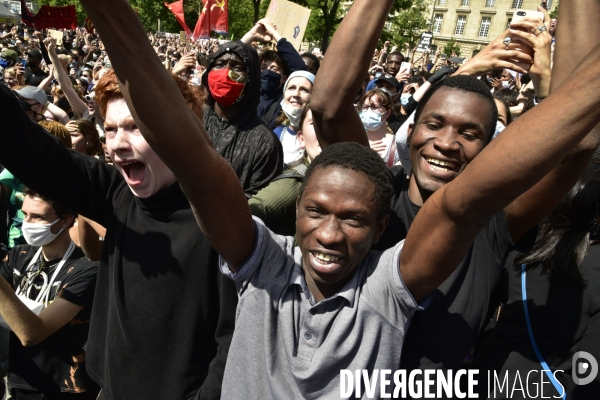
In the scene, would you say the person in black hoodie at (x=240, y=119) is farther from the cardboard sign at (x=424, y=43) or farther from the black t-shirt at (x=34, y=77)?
the cardboard sign at (x=424, y=43)

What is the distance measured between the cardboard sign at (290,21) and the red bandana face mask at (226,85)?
180 inches

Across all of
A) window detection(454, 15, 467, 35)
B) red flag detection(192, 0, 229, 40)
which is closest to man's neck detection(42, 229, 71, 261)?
red flag detection(192, 0, 229, 40)

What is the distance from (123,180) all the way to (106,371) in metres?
0.80

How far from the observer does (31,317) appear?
2.24 m

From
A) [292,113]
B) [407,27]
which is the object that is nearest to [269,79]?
[292,113]

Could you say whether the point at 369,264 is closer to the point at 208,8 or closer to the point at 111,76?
the point at 111,76

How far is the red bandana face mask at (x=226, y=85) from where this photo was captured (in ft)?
10.1

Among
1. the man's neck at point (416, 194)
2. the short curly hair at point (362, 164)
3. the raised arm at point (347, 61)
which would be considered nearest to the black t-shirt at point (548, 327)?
the man's neck at point (416, 194)

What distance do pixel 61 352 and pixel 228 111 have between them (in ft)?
6.02

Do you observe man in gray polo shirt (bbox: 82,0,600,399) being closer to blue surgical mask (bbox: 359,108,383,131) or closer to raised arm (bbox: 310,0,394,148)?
raised arm (bbox: 310,0,394,148)

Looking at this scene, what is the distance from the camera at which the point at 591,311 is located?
1.89 m

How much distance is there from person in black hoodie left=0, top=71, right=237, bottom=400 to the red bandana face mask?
136cm

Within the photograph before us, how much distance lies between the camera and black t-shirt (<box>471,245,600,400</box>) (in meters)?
1.88

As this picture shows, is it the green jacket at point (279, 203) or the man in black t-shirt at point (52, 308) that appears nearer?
the green jacket at point (279, 203)
